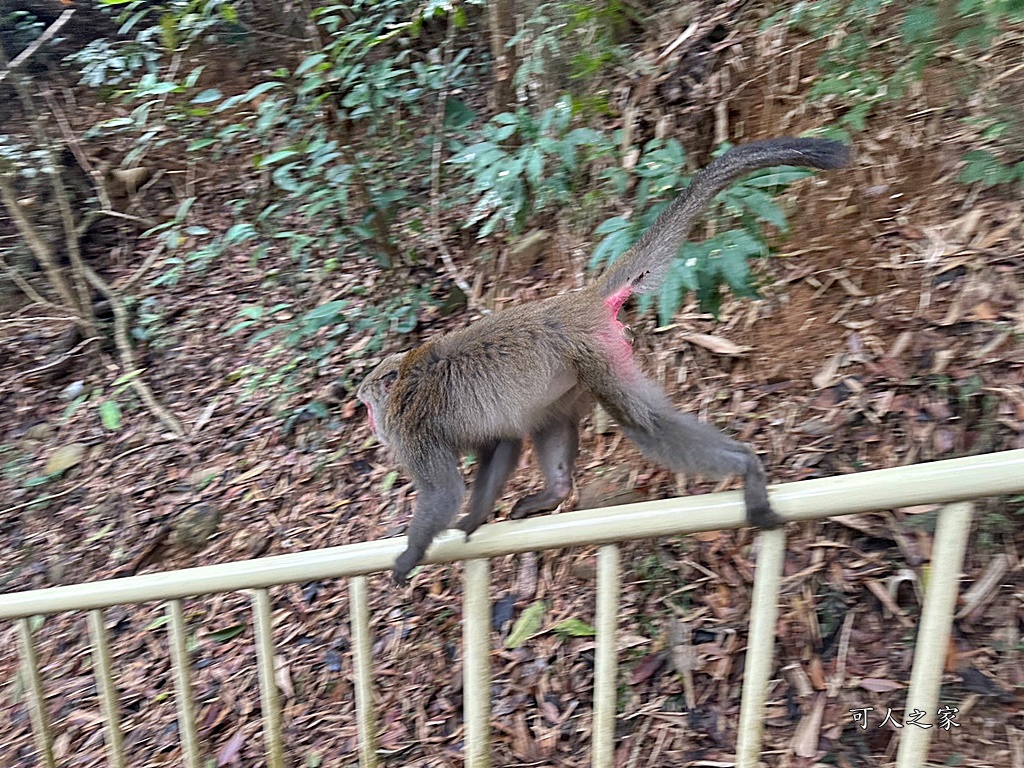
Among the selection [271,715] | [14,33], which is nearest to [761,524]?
[271,715]

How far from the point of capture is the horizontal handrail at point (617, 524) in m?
1.54

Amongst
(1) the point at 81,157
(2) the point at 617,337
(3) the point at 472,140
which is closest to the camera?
(2) the point at 617,337

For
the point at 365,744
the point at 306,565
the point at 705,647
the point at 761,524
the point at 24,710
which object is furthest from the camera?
the point at 24,710

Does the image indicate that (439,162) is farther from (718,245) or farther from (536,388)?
(718,245)

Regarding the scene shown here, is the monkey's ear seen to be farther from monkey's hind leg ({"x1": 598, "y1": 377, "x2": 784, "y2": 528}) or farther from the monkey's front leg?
monkey's hind leg ({"x1": 598, "y1": 377, "x2": 784, "y2": 528})

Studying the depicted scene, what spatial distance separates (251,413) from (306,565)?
379 centimetres

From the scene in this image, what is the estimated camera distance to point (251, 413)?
558 cm

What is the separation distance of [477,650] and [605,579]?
17.1 inches

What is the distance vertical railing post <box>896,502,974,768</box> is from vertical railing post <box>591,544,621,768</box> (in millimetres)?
677

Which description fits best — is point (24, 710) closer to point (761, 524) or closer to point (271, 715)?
point (271, 715)

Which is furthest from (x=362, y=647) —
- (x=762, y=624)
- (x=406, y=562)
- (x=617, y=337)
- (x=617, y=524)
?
(x=617, y=337)

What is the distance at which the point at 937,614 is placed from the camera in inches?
62.7

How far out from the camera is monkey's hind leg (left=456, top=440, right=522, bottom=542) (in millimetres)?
2828

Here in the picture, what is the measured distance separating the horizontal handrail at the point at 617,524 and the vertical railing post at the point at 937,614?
2.5 inches
